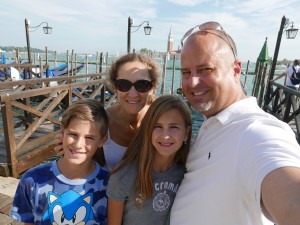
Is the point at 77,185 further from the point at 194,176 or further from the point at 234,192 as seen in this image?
the point at 234,192

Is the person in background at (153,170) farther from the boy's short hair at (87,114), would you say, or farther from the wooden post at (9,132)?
the wooden post at (9,132)

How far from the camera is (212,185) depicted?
1.13 metres

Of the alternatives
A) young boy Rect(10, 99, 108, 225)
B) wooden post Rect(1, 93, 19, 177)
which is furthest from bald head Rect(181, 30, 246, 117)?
wooden post Rect(1, 93, 19, 177)

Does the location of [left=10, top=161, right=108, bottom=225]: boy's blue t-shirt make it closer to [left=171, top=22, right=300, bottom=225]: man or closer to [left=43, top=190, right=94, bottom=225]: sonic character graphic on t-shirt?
[left=43, top=190, right=94, bottom=225]: sonic character graphic on t-shirt

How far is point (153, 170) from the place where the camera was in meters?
1.49

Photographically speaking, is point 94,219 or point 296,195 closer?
point 296,195

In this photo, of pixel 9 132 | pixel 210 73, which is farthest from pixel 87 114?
pixel 9 132

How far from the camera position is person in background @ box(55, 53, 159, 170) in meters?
1.82

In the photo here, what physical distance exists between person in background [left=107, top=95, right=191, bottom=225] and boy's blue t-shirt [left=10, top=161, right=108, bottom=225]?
4.6 inches

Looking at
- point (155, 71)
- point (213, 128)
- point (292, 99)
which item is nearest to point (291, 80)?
point (292, 99)

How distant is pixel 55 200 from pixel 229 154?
1.02 m

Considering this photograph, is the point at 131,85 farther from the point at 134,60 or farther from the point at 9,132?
the point at 9,132

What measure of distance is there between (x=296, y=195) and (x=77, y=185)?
3.72 ft

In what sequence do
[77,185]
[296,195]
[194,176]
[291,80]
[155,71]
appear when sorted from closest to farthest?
[296,195], [194,176], [77,185], [155,71], [291,80]
